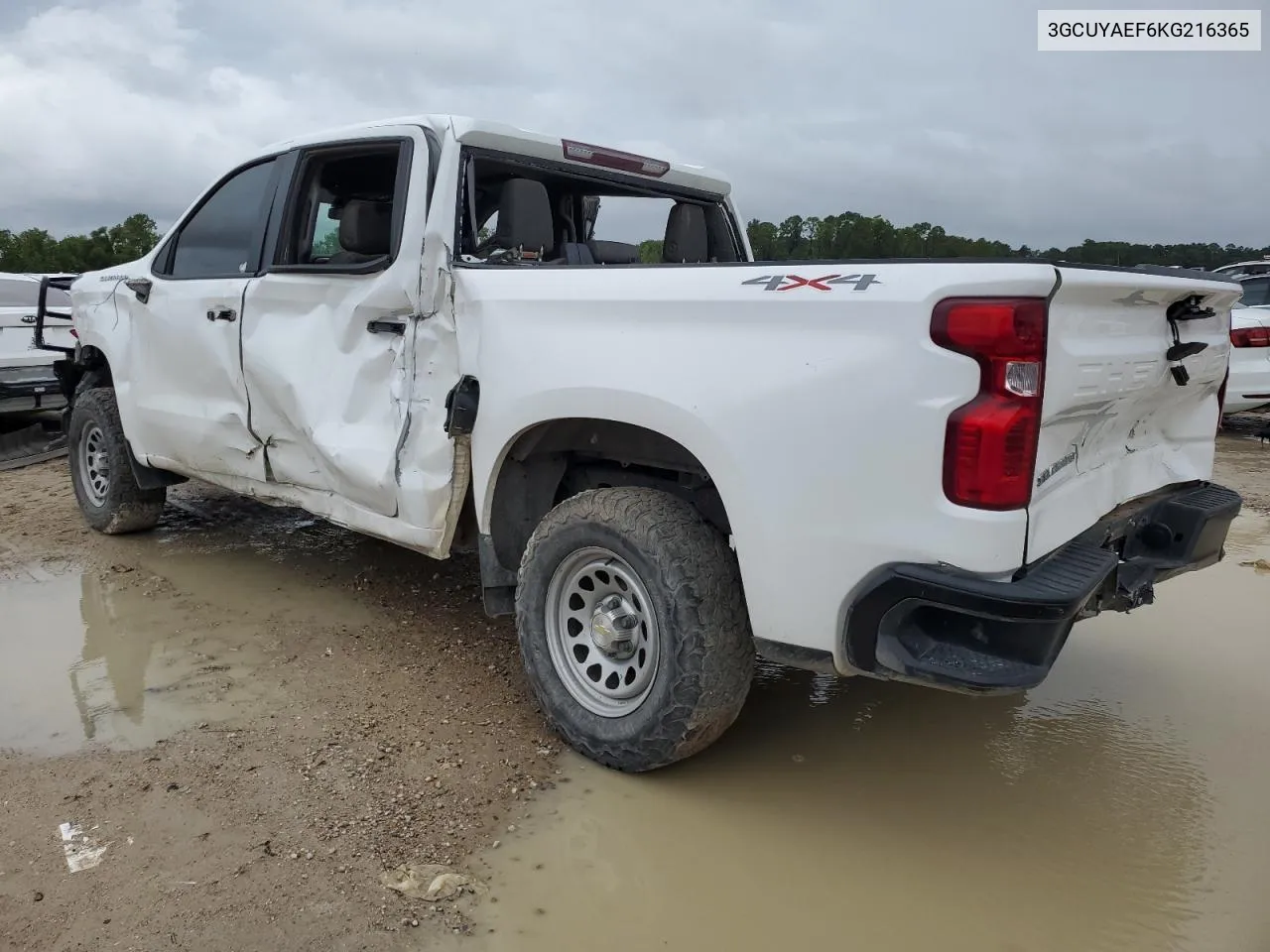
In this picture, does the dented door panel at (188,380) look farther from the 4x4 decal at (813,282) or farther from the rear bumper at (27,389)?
the rear bumper at (27,389)

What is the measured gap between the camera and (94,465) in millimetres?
5516

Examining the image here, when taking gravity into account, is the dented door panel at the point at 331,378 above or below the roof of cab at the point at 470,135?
below

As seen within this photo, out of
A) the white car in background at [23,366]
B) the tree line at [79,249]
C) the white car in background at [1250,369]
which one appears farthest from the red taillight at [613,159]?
the tree line at [79,249]

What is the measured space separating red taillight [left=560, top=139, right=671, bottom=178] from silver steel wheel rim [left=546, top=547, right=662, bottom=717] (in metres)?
1.85

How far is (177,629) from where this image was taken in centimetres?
415

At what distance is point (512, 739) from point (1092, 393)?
2052 millimetres

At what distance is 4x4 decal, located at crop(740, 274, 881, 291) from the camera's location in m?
2.29

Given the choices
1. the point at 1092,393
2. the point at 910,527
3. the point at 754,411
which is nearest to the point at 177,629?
the point at 754,411

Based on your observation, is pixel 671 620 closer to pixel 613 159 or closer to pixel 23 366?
pixel 613 159

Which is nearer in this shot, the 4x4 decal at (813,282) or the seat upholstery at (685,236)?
the 4x4 decal at (813,282)

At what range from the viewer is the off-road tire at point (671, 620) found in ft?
8.79

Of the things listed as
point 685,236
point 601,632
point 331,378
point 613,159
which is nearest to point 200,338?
point 331,378

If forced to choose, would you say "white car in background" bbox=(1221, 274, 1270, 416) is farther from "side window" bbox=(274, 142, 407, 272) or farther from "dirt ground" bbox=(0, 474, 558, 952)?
"side window" bbox=(274, 142, 407, 272)

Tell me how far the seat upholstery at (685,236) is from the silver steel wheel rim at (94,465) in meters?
3.34
